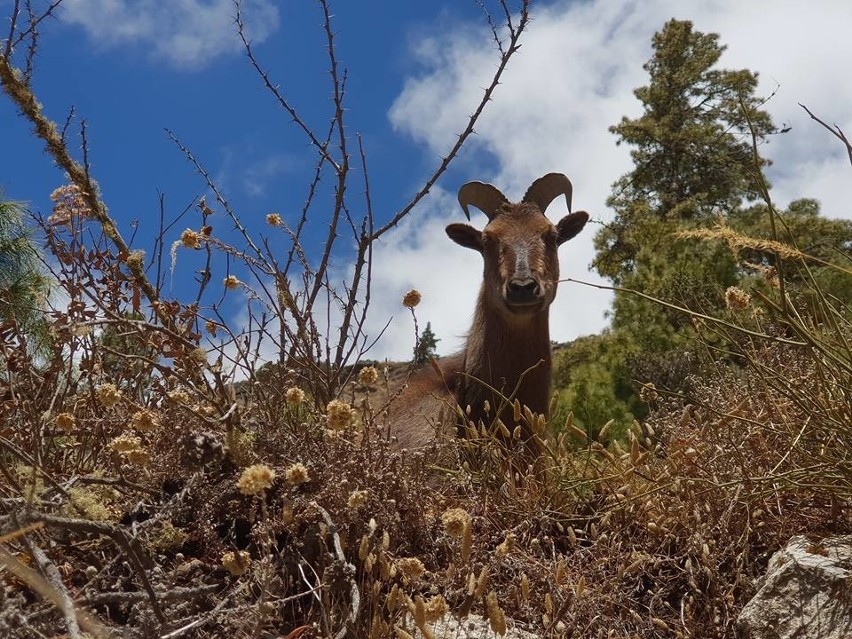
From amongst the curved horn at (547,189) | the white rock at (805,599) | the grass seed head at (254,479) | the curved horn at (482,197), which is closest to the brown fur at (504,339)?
the curved horn at (482,197)

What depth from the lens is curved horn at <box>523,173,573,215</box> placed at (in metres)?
8.77

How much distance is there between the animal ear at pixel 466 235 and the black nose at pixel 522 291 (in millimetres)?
1240

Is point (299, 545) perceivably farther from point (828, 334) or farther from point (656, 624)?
point (828, 334)

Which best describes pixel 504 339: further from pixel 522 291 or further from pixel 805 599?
pixel 805 599

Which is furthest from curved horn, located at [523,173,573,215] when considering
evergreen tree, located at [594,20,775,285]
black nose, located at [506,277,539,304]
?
evergreen tree, located at [594,20,775,285]

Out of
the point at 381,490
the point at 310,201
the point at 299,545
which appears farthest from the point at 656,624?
the point at 310,201

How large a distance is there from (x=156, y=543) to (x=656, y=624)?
1.87 m

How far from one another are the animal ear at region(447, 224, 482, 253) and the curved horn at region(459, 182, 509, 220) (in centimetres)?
48

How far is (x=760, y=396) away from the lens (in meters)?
3.97

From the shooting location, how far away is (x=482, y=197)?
858 centimetres

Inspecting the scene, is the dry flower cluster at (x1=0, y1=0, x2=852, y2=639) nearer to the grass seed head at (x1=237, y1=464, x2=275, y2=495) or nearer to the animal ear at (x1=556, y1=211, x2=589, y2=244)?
the grass seed head at (x1=237, y1=464, x2=275, y2=495)

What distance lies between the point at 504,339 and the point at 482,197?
2.19 metres

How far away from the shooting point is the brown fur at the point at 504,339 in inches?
254

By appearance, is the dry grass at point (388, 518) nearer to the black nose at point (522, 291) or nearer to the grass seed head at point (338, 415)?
the grass seed head at point (338, 415)
